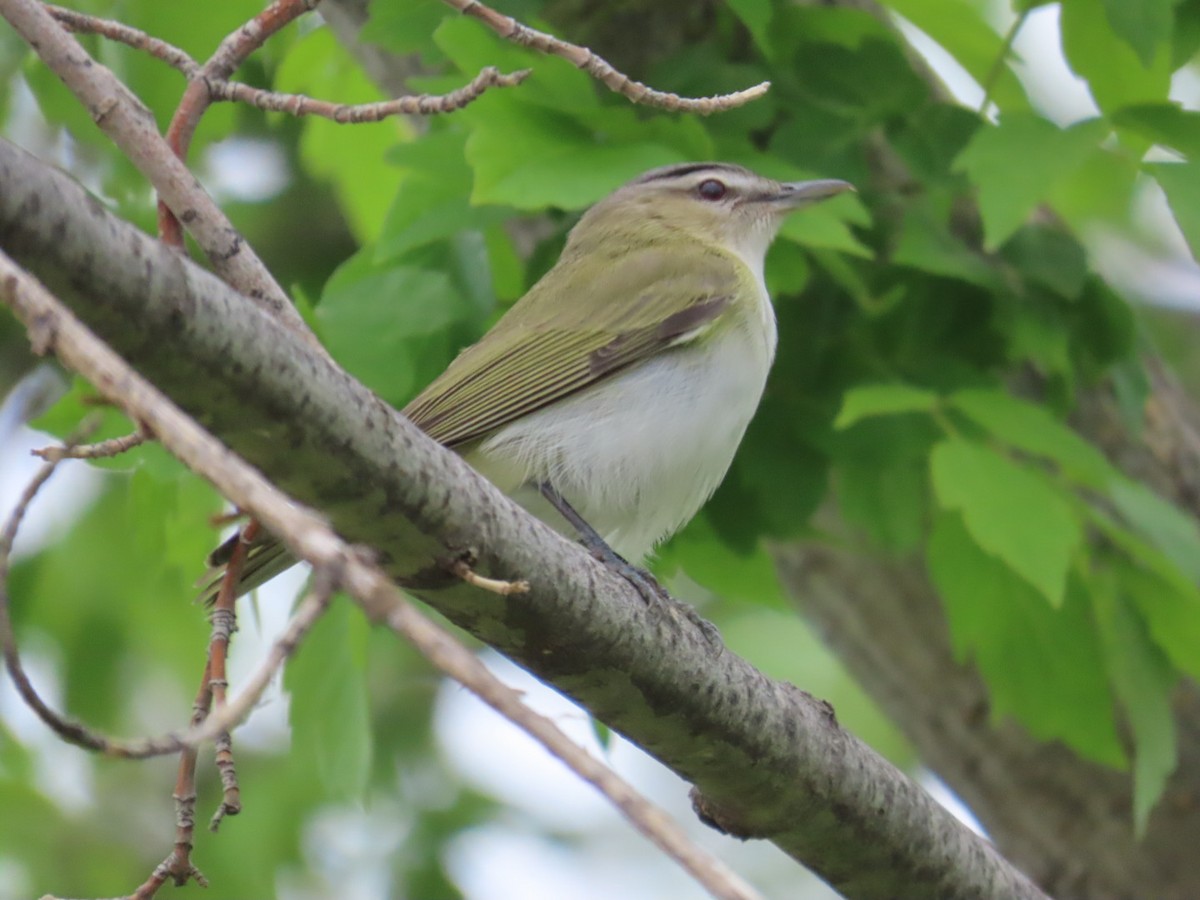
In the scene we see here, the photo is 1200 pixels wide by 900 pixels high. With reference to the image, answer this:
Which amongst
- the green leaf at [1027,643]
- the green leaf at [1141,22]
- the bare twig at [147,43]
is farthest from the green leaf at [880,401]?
the bare twig at [147,43]

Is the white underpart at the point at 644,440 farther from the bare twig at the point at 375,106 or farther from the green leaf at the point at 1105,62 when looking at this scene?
the bare twig at the point at 375,106

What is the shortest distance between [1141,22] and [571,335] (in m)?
1.70

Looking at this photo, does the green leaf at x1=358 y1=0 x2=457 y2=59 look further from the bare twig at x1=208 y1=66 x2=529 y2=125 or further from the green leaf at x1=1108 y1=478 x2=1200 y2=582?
the green leaf at x1=1108 y1=478 x2=1200 y2=582

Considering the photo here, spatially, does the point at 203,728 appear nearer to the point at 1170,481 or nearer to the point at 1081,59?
the point at 1081,59

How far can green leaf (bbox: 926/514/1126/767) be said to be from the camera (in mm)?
4176

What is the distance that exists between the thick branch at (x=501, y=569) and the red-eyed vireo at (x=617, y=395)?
952 millimetres

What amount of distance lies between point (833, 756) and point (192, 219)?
68.5 inches

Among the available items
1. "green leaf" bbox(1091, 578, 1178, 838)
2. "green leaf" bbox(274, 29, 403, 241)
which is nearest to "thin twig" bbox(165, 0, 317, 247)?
"green leaf" bbox(274, 29, 403, 241)

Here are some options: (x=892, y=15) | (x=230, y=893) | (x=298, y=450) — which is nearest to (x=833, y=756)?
(x=298, y=450)

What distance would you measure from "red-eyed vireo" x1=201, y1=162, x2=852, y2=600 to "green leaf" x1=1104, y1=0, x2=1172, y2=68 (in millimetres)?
890

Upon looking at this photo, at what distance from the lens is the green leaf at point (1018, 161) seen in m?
3.51

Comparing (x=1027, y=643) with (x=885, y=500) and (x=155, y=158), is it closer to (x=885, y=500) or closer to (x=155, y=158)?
(x=885, y=500)

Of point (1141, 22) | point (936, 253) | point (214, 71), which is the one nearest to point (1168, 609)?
point (936, 253)

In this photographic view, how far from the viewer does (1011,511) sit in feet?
11.9
